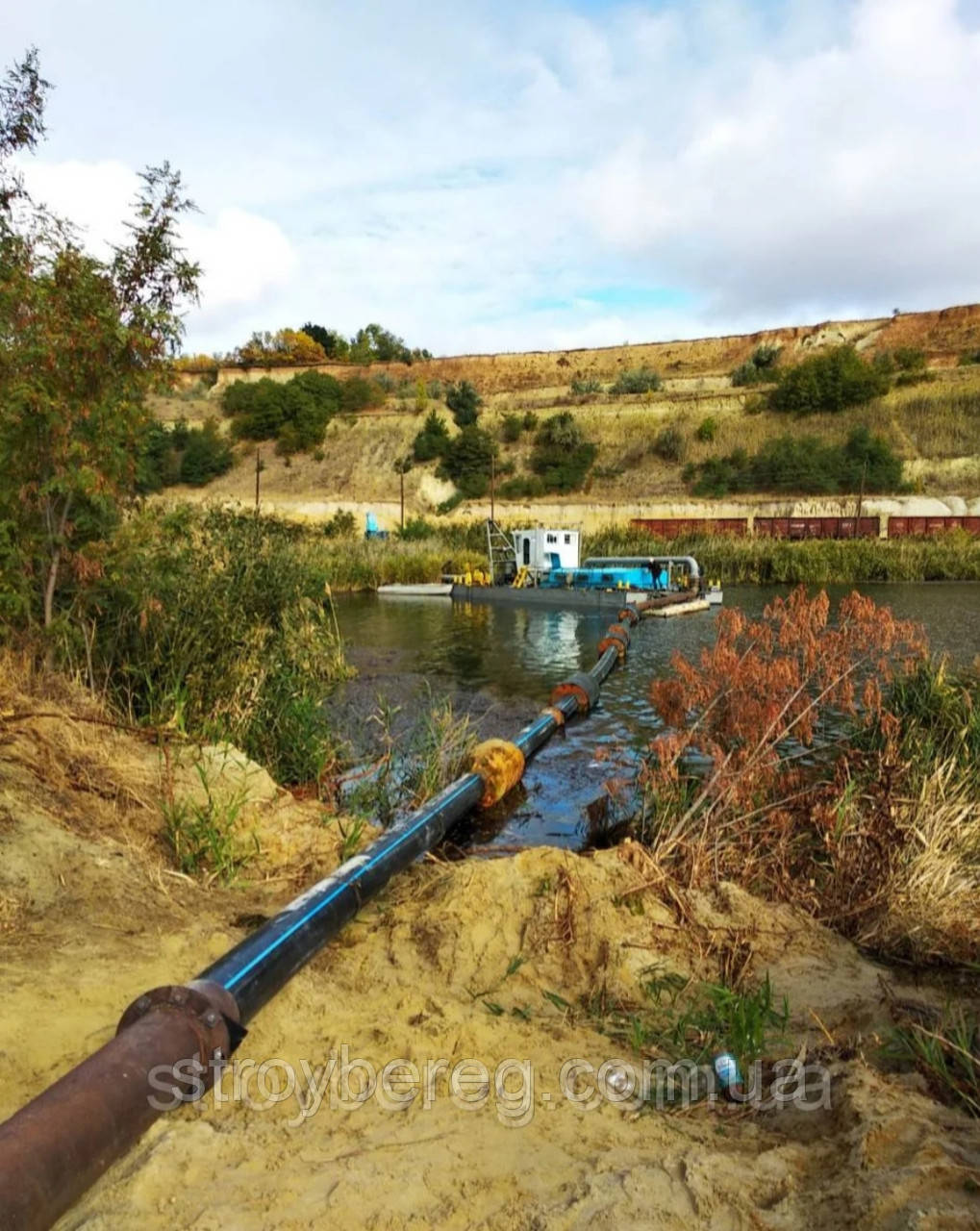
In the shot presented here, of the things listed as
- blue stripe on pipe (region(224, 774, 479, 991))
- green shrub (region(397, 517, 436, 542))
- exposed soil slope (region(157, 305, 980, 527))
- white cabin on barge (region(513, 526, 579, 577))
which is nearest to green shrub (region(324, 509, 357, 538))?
green shrub (region(397, 517, 436, 542))

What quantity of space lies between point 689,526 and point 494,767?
36.9 meters

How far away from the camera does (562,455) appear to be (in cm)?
6153

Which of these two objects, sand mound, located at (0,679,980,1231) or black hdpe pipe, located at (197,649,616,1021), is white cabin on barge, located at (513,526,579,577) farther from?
sand mound, located at (0,679,980,1231)

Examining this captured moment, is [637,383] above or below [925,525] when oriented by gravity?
above

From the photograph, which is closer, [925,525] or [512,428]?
[925,525]

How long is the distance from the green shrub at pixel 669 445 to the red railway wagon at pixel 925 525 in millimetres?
18964

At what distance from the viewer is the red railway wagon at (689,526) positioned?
132 feet

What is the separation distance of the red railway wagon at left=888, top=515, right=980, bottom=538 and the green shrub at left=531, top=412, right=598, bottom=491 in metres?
22.1

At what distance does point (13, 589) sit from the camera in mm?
6590

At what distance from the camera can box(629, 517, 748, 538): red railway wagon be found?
40.3 metres

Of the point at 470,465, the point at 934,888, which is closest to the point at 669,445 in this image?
the point at 470,465

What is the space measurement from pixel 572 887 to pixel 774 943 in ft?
3.69

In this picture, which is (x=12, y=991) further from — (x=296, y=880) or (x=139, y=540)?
(x=139, y=540)

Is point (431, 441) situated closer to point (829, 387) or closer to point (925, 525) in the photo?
point (829, 387)
